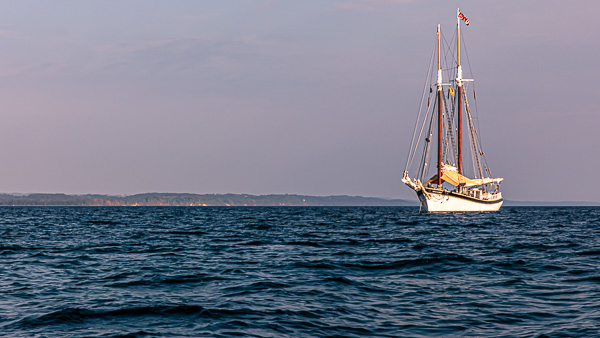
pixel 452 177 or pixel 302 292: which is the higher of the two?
pixel 452 177

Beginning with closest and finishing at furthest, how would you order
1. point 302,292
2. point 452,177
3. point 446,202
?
point 302,292 → point 446,202 → point 452,177

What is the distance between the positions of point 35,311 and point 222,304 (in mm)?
4096

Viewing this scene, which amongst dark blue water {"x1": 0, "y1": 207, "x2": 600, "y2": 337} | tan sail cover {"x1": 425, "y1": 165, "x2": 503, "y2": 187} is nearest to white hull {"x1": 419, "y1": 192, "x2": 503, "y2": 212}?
tan sail cover {"x1": 425, "y1": 165, "x2": 503, "y2": 187}

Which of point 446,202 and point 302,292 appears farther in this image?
point 446,202

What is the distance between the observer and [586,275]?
1878 centimetres

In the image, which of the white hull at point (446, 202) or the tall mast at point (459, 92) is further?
the tall mast at point (459, 92)

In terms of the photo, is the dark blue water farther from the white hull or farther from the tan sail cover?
the tan sail cover

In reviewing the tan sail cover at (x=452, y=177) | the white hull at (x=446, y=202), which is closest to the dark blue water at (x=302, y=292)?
the white hull at (x=446, y=202)

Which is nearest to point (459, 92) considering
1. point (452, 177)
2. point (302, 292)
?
point (452, 177)

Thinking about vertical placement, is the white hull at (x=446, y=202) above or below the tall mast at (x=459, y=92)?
below

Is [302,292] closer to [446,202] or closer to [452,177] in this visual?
[446,202]

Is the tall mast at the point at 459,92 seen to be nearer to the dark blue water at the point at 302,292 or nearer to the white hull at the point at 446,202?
the white hull at the point at 446,202

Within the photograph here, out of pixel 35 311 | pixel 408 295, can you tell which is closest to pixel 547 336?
pixel 408 295

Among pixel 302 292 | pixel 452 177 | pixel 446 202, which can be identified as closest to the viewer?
pixel 302 292
